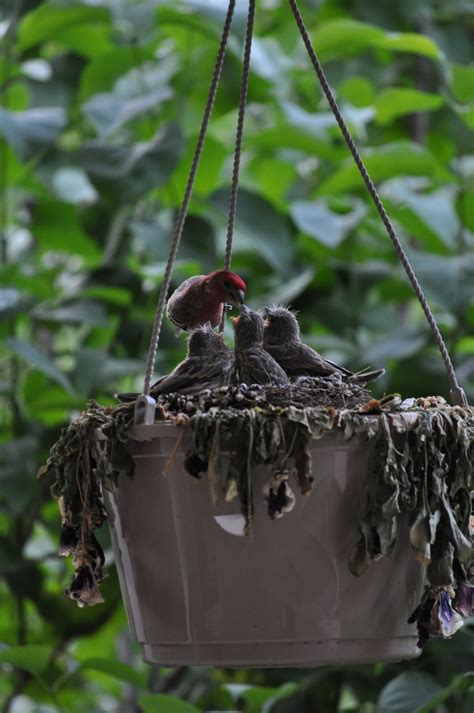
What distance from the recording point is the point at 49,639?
188 cm

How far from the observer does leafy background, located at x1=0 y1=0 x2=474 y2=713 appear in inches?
66.6

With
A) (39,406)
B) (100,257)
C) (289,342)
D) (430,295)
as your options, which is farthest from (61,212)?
(289,342)

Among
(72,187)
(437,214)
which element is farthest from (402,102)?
(72,187)

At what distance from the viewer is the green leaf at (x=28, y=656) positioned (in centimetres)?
141

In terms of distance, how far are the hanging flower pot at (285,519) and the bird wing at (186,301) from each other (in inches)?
4.8

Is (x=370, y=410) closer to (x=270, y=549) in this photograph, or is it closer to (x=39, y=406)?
(x=270, y=549)

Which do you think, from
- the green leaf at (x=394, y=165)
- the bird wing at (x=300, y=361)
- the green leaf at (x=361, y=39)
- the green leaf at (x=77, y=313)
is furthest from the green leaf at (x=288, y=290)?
the bird wing at (x=300, y=361)

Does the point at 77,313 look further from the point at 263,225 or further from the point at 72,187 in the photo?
the point at 72,187

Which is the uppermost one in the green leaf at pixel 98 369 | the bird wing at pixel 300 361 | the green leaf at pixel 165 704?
the bird wing at pixel 300 361

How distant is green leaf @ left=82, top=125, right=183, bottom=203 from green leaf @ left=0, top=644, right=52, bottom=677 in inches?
26.4

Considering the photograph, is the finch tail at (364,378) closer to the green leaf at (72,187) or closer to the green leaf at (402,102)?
the green leaf at (402,102)

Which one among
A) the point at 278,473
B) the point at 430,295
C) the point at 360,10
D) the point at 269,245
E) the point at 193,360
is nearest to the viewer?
the point at 278,473

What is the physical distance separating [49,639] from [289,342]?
1.03m

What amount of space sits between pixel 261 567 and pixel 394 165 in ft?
3.35
